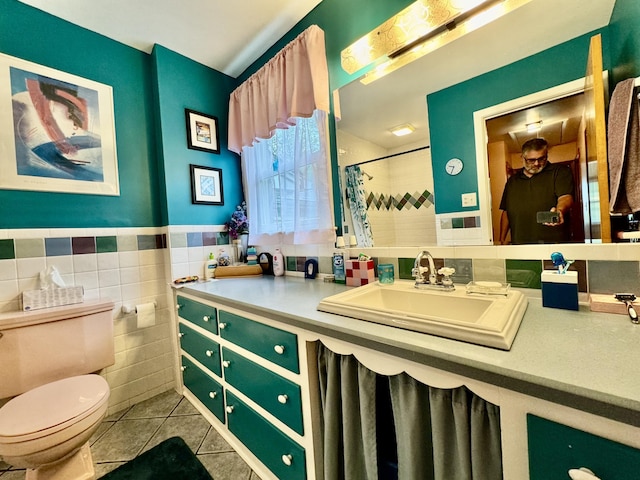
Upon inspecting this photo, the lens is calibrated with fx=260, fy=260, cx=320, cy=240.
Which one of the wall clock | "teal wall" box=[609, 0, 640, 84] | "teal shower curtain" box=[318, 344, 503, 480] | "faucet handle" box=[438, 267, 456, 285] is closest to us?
"teal shower curtain" box=[318, 344, 503, 480]

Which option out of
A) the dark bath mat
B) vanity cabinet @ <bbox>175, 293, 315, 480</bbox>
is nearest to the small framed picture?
vanity cabinet @ <bbox>175, 293, 315, 480</bbox>

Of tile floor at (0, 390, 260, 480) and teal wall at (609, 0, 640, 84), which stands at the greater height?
teal wall at (609, 0, 640, 84)

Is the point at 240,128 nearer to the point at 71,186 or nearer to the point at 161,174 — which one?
the point at 161,174

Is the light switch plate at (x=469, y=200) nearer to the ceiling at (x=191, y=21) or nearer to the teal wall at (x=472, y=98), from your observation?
the teal wall at (x=472, y=98)

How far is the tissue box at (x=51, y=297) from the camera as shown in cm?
137

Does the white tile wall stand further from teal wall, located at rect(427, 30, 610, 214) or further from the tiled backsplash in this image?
teal wall, located at rect(427, 30, 610, 214)

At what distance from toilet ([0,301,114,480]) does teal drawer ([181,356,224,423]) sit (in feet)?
1.48

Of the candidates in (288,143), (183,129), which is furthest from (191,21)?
(288,143)

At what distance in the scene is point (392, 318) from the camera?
78cm

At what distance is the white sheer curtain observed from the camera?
1.50 metres

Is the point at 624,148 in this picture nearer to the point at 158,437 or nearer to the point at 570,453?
the point at 570,453

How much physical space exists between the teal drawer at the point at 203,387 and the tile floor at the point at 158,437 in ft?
0.36

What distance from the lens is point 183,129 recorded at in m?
1.93

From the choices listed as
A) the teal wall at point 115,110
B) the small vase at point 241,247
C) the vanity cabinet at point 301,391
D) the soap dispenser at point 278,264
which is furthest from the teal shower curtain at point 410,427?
the teal wall at point 115,110
